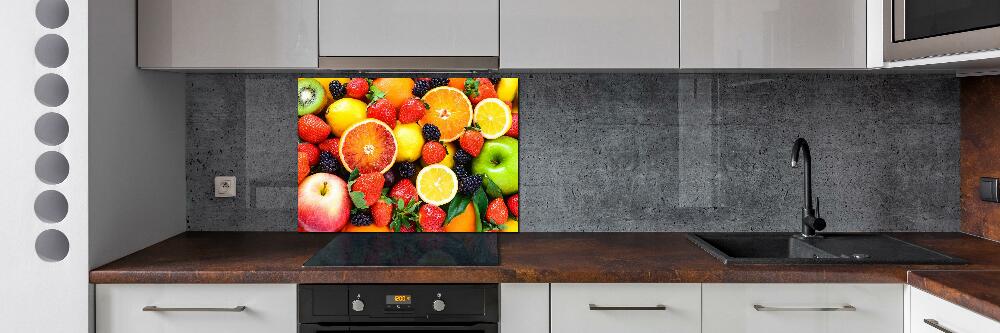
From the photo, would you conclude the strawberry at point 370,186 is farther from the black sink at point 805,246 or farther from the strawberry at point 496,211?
the black sink at point 805,246

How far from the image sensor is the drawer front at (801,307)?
68.5 inches

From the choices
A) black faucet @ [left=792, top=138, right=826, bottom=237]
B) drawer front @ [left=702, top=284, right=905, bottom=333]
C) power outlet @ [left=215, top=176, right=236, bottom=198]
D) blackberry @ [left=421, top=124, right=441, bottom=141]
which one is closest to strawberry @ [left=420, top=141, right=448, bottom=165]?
blackberry @ [left=421, top=124, right=441, bottom=141]

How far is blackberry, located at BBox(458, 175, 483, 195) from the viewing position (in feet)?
7.73

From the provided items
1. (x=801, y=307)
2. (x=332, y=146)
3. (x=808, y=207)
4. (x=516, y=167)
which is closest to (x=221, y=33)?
(x=332, y=146)

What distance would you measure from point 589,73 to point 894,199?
43.4 inches

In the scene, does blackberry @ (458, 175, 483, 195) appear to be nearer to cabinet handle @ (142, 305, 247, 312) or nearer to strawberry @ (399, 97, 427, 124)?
strawberry @ (399, 97, 427, 124)

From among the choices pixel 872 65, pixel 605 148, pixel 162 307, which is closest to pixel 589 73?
pixel 605 148

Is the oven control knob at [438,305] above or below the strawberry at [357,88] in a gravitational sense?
below

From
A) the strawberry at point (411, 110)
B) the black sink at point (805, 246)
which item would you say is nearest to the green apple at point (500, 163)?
the strawberry at point (411, 110)

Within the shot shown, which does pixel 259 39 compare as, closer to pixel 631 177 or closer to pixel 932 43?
pixel 631 177

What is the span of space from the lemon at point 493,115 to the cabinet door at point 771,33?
2.01ft

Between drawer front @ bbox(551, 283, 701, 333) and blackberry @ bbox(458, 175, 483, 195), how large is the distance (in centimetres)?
67

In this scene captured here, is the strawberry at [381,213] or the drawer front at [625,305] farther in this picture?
the strawberry at [381,213]

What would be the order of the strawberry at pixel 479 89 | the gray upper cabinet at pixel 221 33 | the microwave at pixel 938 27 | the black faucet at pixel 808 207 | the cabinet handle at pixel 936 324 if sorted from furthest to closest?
1. the strawberry at pixel 479 89
2. the black faucet at pixel 808 207
3. the gray upper cabinet at pixel 221 33
4. the microwave at pixel 938 27
5. the cabinet handle at pixel 936 324
